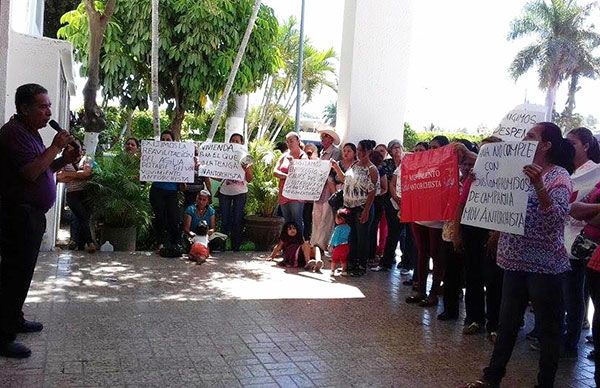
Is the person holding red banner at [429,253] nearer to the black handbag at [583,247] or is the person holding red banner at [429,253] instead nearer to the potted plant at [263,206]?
the black handbag at [583,247]

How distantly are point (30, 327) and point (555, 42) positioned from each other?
47.7 metres

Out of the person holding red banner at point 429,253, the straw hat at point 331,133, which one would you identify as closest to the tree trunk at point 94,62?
the straw hat at point 331,133

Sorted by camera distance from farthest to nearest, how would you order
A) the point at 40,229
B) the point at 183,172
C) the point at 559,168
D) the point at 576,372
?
the point at 183,172
the point at 576,372
the point at 40,229
the point at 559,168

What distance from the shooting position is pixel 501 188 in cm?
467

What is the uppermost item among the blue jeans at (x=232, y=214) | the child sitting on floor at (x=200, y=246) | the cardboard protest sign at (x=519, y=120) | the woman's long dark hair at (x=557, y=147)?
the cardboard protest sign at (x=519, y=120)

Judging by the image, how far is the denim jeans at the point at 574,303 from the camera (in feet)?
18.7

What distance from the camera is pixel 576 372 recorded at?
531cm

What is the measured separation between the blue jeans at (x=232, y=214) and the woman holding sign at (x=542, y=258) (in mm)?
6159

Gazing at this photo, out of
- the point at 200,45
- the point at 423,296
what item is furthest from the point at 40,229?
the point at 200,45

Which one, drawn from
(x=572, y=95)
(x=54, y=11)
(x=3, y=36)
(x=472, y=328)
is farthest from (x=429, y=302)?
(x=572, y=95)

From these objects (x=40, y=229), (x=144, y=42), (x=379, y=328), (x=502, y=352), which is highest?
(x=144, y=42)

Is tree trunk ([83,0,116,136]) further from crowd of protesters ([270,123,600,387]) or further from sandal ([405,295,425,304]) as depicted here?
sandal ([405,295,425,304])

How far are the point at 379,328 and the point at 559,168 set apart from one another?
2.67m

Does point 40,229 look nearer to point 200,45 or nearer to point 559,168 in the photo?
point 559,168
